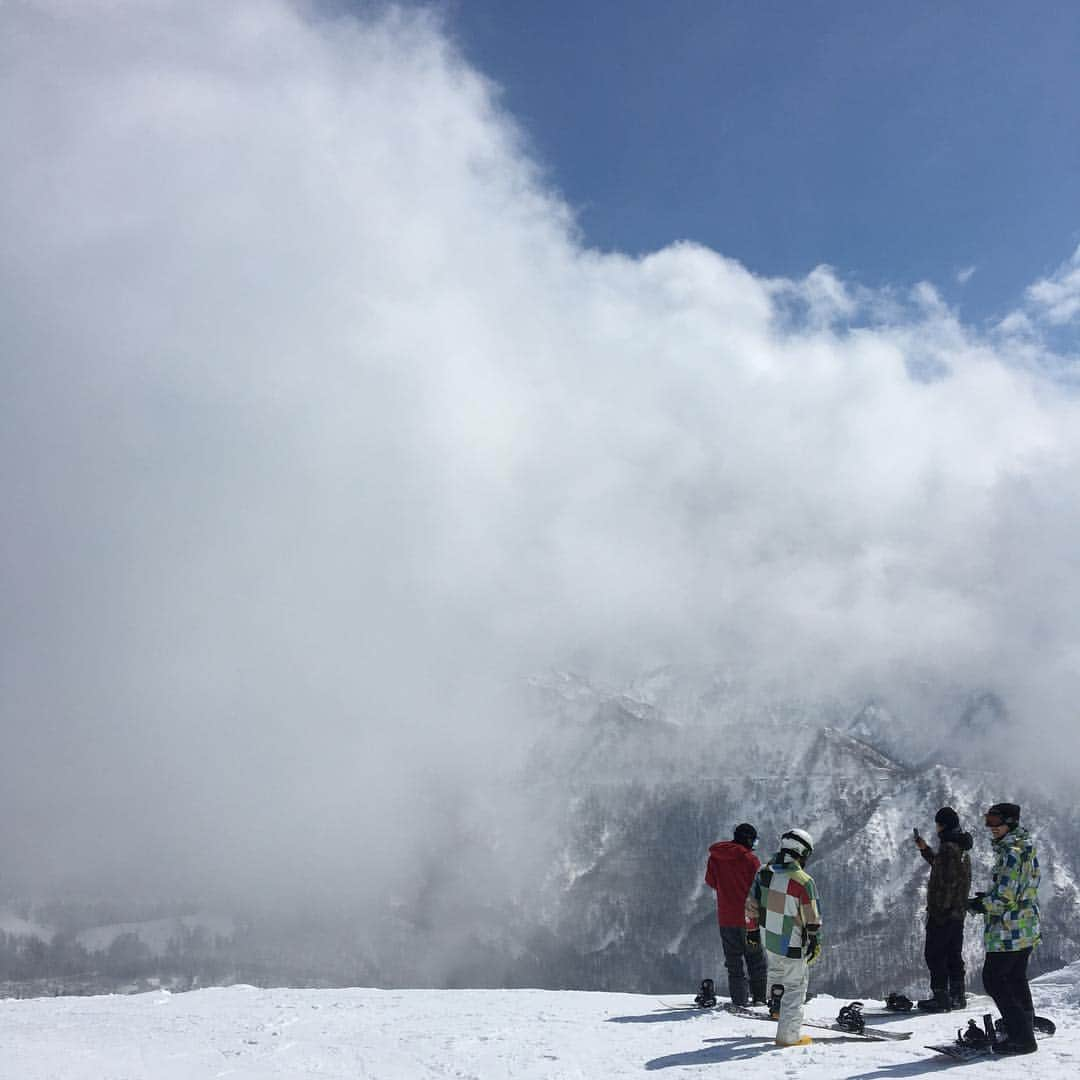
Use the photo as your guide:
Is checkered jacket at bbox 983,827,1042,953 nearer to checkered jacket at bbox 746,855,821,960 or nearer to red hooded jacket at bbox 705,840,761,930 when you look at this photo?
checkered jacket at bbox 746,855,821,960

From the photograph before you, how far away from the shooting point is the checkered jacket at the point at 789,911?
16688mm

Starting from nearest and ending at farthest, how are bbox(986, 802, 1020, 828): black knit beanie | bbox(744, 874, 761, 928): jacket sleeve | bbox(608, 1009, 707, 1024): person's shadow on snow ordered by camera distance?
bbox(986, 802, 1020, 828): black knit beanie, bbox(744, 874, 761, 928): jacket sleeve, bbox(608, 1009, 707, 1024): person's shadow on snow

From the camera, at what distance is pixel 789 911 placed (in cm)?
1681

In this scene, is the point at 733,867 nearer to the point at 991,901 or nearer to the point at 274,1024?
the point at 991,901

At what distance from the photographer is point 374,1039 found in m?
18.3

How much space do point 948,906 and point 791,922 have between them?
5.03 metres

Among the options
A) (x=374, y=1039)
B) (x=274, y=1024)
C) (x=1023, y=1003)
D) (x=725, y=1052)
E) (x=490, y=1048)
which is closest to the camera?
(x=1023, y=1003)

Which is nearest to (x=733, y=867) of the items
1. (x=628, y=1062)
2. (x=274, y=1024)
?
(x=628, y=1062)

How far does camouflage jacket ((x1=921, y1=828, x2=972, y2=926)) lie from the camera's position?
1952 centimetres

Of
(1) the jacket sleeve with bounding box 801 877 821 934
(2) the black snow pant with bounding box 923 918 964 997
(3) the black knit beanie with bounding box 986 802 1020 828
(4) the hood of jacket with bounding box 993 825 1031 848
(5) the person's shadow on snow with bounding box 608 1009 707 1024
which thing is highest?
(3) the black knit beanie with bounding box 986 802 1020 828

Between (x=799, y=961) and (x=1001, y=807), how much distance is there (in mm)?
4315

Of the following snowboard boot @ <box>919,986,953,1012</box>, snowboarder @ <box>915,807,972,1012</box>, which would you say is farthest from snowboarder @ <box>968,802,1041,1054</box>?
snowboard boot @ <box>919,986,953,1012</box>

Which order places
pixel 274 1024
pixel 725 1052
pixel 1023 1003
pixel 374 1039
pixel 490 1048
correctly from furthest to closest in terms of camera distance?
pixel 274 1024 < pixel 374 1039 < pixel 490 1048 < pixel 725 1052 < pixel 1023 1003

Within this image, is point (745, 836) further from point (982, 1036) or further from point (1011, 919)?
point (982, 1036)
